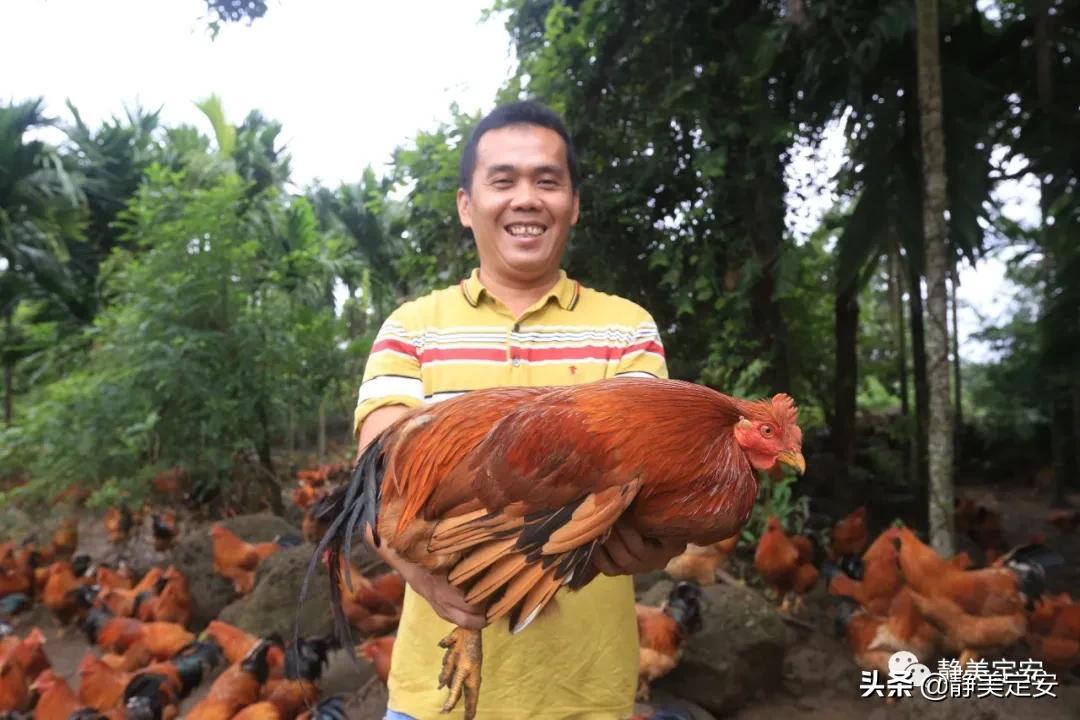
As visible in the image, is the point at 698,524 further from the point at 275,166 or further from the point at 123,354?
the point at 275,166

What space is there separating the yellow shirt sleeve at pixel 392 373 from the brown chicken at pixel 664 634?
116 inches

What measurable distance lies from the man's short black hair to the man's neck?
0.26 meters

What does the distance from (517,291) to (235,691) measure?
10.3 ft

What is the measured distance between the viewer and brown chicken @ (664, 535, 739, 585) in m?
5.16

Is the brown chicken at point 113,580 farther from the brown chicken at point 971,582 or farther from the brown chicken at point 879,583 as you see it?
the brown chicken at point 971,582

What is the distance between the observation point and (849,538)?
627cm

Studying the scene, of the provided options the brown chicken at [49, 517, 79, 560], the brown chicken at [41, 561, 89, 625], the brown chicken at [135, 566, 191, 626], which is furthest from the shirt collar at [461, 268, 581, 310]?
the brown chicken at [49, 517, 79, 560]

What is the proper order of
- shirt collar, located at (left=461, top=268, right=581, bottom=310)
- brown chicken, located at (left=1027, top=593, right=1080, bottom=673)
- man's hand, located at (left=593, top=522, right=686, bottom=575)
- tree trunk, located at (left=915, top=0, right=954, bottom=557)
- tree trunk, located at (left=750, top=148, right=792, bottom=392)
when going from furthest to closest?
tree trunk, located at (left=750, top=148, right=792, bottom=392)
brown chicken, located at (left=1027, top=593, right=1080, bottom=673)
tree trunk, located at (left=915, top=0, right=954, bottom=557)
shirt collar, located at (left=461, top=268, right=581, bottom=310)
man's hand, located at (left=593, top=522, right=686, bottom=575)

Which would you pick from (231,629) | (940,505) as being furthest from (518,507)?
(231,629)

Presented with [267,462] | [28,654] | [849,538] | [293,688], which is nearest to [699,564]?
[849,538]

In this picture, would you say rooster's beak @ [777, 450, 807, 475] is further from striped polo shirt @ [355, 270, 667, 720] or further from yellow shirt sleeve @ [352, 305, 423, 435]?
yellow shirt sleeve @ [352, 305, 423, 435]

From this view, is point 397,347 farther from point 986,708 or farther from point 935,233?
point 986,708

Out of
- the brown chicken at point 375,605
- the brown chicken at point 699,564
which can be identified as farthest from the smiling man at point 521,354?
the brown chicken at point 699,564

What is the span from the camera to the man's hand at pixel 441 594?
1191mm
